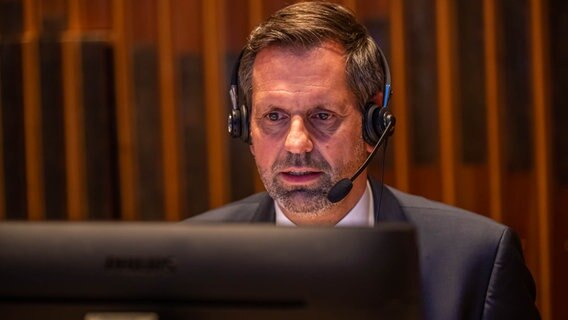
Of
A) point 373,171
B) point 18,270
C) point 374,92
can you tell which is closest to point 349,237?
point 18,270

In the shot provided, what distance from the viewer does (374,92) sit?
1598 millimetres

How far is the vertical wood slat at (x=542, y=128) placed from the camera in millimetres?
2494

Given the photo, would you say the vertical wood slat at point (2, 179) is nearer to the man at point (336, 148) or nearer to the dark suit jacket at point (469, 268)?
the man at point (336, 148)

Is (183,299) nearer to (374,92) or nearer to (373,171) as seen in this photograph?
(374,92)

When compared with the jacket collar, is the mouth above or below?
above

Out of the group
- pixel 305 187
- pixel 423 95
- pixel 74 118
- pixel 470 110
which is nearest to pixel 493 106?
pixel 470 110

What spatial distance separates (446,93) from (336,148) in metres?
1.16

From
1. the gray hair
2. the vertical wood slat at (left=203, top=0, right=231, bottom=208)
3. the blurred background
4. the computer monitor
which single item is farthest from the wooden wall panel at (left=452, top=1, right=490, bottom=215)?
the computer monitor

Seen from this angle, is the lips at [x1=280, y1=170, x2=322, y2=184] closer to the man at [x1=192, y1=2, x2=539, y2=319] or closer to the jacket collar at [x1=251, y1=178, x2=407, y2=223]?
the man at [x1=192, y1=2, x2=539, y2=319]

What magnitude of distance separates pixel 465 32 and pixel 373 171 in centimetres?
51

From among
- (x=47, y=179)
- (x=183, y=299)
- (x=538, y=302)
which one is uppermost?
(x=183, y=299)

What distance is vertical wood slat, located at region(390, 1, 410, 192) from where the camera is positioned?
2.58 metres

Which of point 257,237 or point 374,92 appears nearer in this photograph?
point 257,237

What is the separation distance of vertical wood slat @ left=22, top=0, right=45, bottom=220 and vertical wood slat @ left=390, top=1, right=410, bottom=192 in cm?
117
